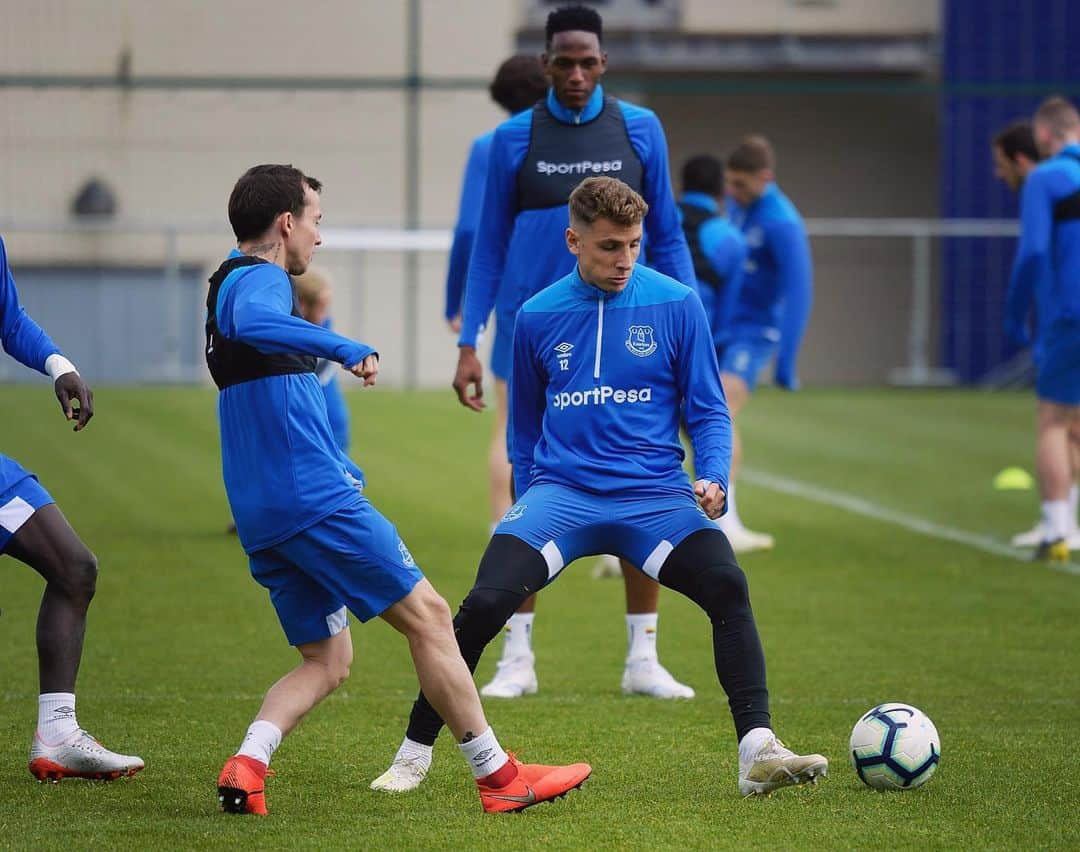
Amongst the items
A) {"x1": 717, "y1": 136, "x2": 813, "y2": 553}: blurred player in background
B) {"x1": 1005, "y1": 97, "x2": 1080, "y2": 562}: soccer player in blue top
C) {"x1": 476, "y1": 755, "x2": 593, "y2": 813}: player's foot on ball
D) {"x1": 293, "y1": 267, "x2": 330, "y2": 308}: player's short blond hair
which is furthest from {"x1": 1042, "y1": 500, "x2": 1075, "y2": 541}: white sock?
{"x1": 476, "y1": 755, "x2": 593, "y2": 813}: player's foot on ball

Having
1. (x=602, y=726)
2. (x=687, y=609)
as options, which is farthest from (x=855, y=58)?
(x=602, y=726)

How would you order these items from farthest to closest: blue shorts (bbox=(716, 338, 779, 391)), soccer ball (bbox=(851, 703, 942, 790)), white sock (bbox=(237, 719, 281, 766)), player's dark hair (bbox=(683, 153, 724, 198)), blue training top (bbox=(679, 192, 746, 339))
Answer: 1. player's dark hair (bbox=(683, 153, 724, 198))
2. blue shorts (bbox=(716, 338, 779, 391))
3. blue training top (bbox=(679, 192, 746, 339))
4. soccer ball (bbox=(851, 703, 942, 790))
5. white sock (bbox=(237, 719, 281, 766))

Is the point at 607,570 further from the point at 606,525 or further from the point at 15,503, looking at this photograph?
the point at 15,503

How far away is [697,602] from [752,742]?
0.43 metres

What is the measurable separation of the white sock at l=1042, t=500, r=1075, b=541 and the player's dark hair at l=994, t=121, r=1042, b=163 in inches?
74.3

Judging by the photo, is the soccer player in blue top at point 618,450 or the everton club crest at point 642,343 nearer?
the soccer player in blue top at point 618,450

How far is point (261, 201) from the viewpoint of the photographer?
4.78m

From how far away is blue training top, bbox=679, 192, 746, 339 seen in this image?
9.98 meters

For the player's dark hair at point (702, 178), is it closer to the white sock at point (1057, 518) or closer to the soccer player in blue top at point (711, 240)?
the soccer player in blue top at point (711, 240)

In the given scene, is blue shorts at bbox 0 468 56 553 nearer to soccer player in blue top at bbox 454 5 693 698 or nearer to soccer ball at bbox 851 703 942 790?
soccer player in blue top at bbox 454 5 693 698

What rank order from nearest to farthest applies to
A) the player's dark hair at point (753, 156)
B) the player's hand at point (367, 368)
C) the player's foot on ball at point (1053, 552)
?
the player's hand at point (367, 368)
the player's foot on ball at point (1053, 552)
the player's dark hair at point (753, 156)

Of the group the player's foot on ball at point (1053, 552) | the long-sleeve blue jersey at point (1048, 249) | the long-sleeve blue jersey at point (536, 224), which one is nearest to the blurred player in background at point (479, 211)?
the long-sleeve blue jersey at point (536, 224)

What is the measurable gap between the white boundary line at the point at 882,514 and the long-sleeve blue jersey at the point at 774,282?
1.49 meters

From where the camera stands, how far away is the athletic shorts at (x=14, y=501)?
16.6 feet
